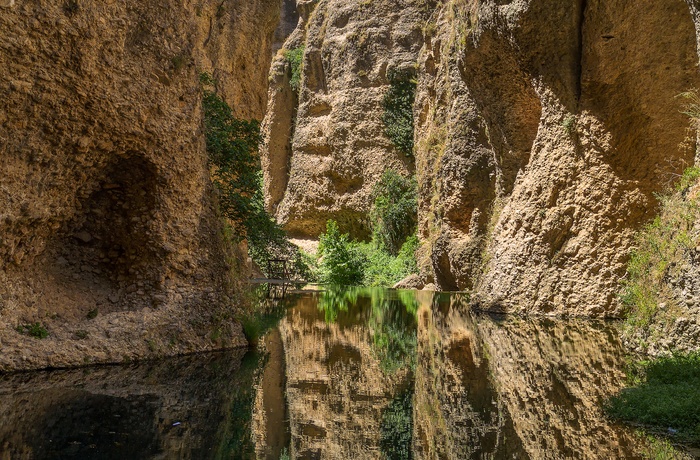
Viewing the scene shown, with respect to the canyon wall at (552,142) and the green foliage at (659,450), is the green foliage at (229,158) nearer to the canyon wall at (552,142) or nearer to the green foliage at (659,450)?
the canyon wall at (552,142)

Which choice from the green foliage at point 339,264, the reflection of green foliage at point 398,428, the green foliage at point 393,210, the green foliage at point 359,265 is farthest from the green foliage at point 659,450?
the green foliage at point 393,210

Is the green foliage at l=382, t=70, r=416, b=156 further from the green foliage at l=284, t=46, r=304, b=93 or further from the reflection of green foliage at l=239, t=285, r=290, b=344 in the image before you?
the reflection of green foliage at l=239, t=285, r=290, b=344

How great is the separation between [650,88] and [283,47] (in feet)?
121

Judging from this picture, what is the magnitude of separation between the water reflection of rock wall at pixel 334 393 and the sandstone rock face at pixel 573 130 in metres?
5.68

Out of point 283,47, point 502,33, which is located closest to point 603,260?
point 502,33

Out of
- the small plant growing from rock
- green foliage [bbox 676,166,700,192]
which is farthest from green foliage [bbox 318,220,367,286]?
the small plant growing from rock

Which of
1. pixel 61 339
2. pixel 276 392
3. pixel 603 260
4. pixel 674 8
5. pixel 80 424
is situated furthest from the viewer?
pixel 603 260

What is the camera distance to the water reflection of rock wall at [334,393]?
17.0 feet

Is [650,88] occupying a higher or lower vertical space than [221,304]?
higher

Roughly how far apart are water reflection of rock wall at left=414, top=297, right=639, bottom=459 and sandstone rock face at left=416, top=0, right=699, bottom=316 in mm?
2902

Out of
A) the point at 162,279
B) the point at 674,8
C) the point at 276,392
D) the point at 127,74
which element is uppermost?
the point at 674,8

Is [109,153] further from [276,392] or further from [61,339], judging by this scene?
[276,392]

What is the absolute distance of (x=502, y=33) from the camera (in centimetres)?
1761

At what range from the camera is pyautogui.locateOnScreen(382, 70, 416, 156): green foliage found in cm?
3953
